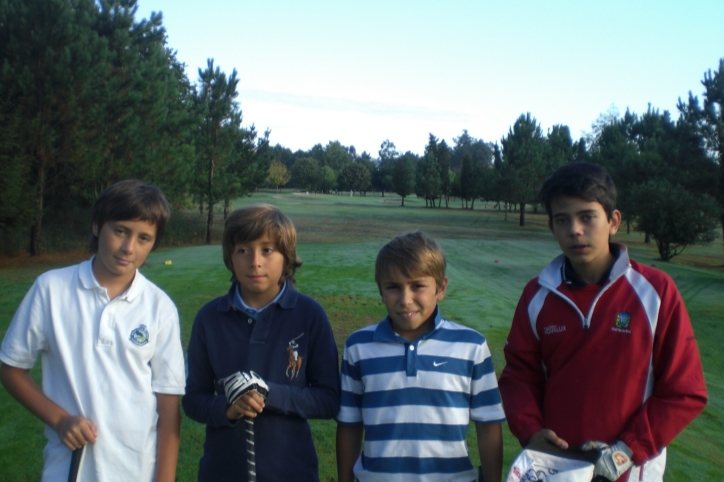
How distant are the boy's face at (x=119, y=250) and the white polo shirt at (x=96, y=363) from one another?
0.20 ft

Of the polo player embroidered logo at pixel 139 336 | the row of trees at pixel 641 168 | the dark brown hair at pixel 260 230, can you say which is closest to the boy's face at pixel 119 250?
the polo player embroidered logo at pixel 139 336

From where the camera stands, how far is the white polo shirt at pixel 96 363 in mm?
2205

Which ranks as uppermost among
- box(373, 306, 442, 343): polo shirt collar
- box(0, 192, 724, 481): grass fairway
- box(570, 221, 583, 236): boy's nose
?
box(570, 221, 583, 236): boy's nose

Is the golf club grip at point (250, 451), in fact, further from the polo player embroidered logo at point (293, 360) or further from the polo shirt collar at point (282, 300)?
the polo shirt collar at point (282, 300)

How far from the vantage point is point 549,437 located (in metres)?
2.22

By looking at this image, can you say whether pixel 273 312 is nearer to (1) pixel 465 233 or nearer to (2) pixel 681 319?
(2) pixel 681 319

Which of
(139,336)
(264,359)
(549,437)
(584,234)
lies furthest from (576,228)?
(139,336)

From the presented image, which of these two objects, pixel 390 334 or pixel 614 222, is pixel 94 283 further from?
pixel 614 222

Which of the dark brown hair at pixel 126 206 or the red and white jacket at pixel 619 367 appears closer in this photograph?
the red and white jacket at pixel 619 367

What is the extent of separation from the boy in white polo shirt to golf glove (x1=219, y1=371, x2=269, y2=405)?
0.29 metres

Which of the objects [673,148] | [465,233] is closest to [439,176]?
[465,233]

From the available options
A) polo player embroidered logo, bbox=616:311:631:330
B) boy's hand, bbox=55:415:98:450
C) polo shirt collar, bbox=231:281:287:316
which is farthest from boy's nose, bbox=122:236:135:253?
polo player embroidered logo, bbox=616:311:631:330

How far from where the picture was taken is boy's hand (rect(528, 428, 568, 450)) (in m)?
2.19

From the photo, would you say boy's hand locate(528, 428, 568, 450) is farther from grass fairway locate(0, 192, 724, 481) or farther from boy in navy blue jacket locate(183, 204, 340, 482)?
grass fairway locate(0, 192, 724, 481)
